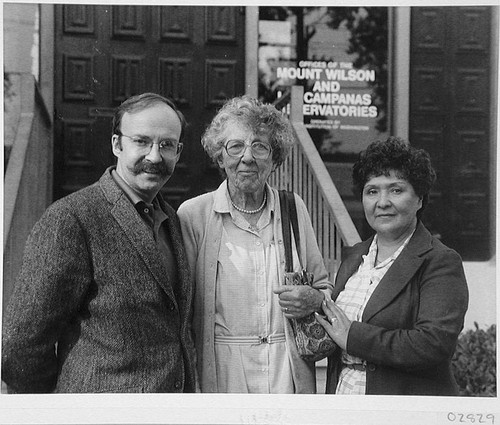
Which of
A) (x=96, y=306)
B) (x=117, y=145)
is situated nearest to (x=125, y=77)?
(x=117, y=145)

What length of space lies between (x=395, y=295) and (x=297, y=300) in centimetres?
24

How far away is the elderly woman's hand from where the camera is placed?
5.01ft

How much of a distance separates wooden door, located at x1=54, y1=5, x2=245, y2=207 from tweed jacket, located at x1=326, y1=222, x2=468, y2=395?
0.59m

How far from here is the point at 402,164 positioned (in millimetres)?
1533

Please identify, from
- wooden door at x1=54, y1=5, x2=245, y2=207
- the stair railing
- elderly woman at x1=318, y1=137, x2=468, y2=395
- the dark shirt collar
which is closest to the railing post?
the stair railing

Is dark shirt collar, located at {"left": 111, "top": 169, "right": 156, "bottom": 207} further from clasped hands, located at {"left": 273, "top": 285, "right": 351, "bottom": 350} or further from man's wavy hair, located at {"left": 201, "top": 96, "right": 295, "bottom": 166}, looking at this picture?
clasped hands, located at {"left": 273, "top": 285, "right": 351, "bottom": 350}

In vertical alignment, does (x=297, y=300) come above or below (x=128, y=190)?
below

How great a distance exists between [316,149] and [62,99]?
0.78 meters

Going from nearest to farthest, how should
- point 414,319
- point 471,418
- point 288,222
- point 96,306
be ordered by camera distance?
point 96,306 → point 414,319 → point 288,222 → point 471,418

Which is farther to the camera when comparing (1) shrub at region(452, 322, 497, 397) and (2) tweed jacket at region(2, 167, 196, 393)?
(1) shrub at region(452, 322, 497, 397)

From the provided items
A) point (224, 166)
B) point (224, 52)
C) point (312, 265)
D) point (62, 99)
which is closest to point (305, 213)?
point (312, 265)

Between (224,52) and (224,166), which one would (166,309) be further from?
(224,52)

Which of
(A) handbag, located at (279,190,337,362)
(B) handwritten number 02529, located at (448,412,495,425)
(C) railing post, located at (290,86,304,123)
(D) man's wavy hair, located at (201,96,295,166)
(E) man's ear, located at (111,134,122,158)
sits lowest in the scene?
(B) handwritten number 02529, located at (448,412,495,425)

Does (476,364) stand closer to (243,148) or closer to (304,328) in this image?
(304,328)
